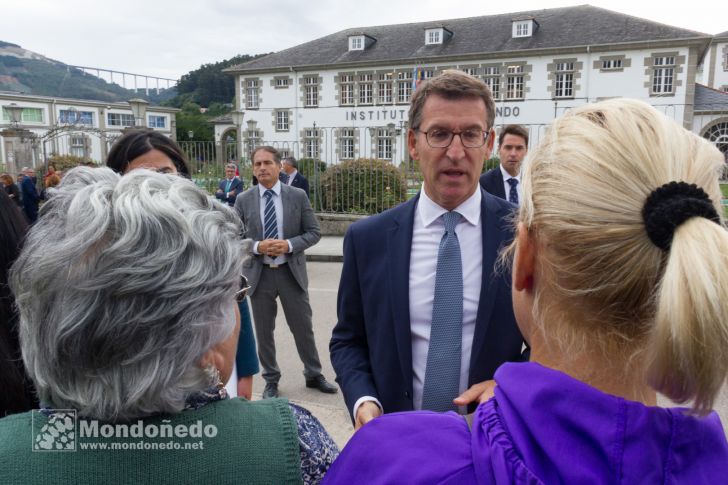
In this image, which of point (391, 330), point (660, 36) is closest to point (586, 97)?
point (660, 36)

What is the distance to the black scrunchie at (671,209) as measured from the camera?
762 mm

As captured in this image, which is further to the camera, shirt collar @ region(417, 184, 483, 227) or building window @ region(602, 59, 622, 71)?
building window @ region(602, 59, 622, 71)

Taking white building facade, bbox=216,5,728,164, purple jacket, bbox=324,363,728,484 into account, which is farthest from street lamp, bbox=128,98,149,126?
purple jacket, bbox=324,363,728,484

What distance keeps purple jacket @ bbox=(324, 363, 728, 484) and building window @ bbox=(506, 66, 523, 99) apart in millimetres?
37631

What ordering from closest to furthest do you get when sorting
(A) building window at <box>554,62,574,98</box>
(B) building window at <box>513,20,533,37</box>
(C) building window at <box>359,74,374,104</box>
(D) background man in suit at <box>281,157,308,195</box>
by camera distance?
(D) background man in suit at <box>281,157,308,195</box>, (A) building window at <box>554,62,574,98</box>, (B) building window at <box>513,20,533,37</box>, (C) building window at <box>359,74,374,104</box>

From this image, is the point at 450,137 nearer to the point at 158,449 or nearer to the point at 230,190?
the point at 158,449

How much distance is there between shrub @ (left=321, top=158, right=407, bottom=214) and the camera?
1323 cm

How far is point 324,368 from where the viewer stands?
5.11 metres

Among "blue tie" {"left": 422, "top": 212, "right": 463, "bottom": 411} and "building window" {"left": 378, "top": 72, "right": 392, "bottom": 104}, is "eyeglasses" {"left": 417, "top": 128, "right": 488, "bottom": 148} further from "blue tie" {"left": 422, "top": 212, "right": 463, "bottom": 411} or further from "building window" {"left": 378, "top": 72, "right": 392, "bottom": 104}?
"building window" {"left": 378, "top": 72, "right": 392, "bottom": 104}

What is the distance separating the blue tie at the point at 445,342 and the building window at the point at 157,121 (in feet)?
223

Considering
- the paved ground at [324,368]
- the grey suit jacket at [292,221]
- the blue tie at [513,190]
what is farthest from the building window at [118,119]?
the blue tie at [513,190]

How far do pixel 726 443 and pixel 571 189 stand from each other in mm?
489

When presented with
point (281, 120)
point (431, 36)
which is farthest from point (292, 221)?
point (281, 120)

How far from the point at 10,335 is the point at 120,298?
810 millimetres
